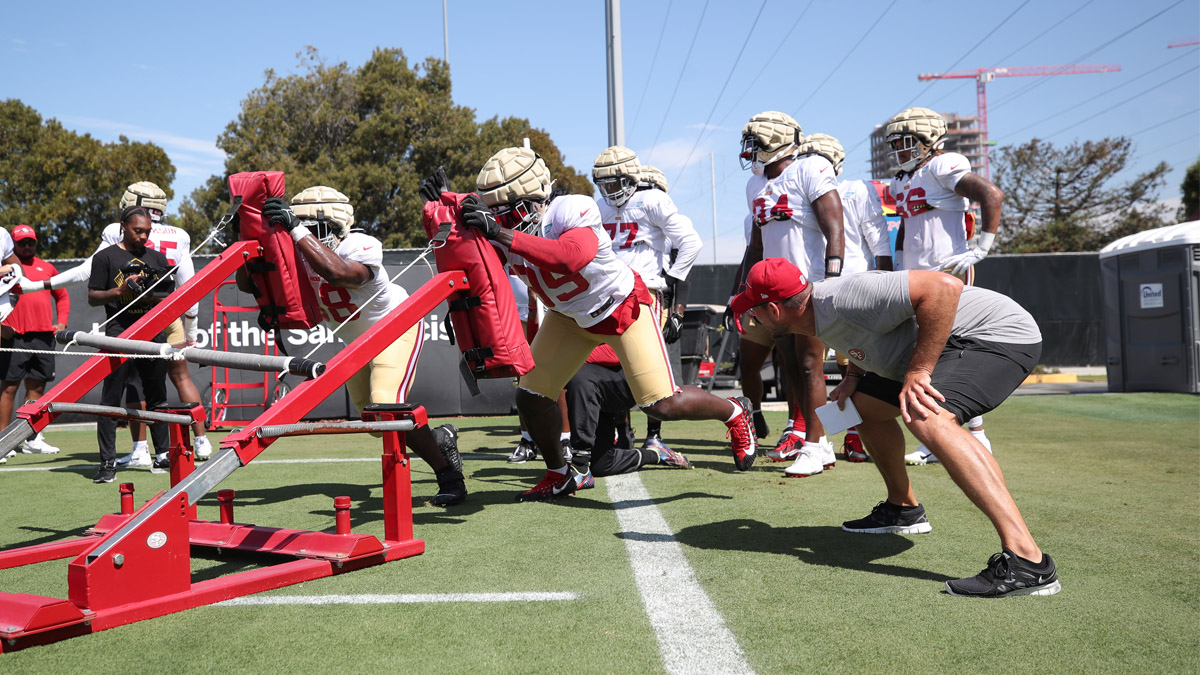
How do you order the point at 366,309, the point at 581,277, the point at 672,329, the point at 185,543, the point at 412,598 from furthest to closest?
the point at 672,329 → the point at 366,309 → the point at 581,277 → the point at 412,598 → the point at 185,543

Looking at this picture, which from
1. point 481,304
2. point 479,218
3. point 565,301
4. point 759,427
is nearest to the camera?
point 479,218

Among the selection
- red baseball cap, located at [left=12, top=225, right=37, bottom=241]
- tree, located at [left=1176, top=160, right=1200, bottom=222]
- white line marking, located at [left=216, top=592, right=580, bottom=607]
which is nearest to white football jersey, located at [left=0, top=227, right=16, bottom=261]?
red baseball cap, located at [left=12, top=225, right=37, bottom=241]

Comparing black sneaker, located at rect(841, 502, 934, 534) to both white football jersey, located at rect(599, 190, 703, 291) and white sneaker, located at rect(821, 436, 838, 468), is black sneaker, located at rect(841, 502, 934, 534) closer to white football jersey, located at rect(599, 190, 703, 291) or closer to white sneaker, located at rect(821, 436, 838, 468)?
white sneaker, located at rect(821, 436, 838, 468)

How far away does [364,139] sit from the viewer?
31.8m

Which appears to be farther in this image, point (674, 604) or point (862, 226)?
point (862, 226)

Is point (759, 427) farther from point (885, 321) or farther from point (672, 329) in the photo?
point (885, 321)

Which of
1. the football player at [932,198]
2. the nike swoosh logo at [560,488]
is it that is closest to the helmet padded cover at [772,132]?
the football player at [932,198]

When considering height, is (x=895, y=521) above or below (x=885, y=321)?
below

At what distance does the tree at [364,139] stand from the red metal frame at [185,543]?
2732 centimetres

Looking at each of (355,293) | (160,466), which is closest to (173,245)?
(160,466)

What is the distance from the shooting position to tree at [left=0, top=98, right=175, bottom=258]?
30.1 meters

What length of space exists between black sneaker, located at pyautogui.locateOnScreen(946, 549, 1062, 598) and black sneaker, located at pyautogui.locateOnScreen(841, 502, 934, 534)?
3.15 feet

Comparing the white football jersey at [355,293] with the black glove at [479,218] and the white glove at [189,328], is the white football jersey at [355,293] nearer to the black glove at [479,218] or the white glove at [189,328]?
the black glove at [479,218]

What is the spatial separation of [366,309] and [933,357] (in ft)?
11.4
